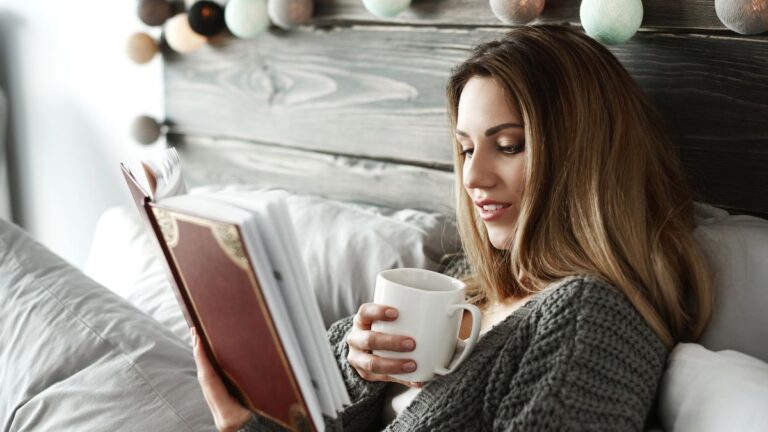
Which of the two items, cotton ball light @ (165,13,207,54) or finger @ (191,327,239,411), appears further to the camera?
cotton ball light @ (165,13,207,54)

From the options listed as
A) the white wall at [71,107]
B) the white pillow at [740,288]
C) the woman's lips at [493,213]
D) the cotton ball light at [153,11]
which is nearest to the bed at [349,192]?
the white pillow at [740,288]

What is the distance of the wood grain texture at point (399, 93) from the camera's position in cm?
111

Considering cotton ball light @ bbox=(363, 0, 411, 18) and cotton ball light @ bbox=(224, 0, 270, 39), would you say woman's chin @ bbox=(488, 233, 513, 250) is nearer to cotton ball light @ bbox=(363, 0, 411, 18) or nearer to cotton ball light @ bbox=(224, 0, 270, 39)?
cotton ball light @ bbox=(363, 0, 411, 18)

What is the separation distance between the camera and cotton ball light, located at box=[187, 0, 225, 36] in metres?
1.72

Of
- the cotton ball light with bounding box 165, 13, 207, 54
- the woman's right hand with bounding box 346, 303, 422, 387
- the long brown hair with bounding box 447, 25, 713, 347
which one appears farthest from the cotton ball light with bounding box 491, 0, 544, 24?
the cotton ball light with bounding box 165, 13, 207, 54

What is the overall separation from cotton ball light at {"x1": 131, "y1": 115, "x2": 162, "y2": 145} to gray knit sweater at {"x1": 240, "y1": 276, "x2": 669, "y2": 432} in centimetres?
113

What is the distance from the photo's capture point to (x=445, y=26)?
55.7 inches

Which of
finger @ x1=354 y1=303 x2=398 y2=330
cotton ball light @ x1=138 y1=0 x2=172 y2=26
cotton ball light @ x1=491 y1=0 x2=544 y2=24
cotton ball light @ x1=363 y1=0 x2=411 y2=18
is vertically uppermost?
cotton ball light @ x1=491 y1=0 x2=544 y2=24

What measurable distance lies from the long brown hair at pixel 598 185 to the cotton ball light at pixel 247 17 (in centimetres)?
69

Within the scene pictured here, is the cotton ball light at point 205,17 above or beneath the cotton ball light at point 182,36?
above

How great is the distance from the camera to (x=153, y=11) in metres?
1.82

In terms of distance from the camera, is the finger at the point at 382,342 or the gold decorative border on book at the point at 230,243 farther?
the finger at the point at 382,342

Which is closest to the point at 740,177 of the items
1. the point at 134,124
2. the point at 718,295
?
the point at 718,295

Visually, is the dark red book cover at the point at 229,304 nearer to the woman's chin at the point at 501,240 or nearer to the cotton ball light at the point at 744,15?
the woman's chin at the point at 501,240
